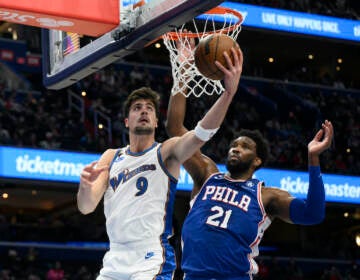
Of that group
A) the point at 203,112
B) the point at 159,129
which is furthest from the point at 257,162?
the point at 203,112

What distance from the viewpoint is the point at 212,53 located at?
5.14m

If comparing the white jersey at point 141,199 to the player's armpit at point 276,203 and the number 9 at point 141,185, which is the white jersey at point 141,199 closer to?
the number 9 at point 141,185

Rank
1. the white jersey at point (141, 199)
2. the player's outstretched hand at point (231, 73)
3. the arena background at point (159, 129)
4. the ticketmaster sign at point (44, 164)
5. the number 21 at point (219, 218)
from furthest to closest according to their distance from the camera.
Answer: the arena background at point (159, 129), the ticketmaster sign at point (44, 164), the number 21 at point (219, 218), the white jersey at point (141, 199), the player's outstretched hand at point (231, 73)

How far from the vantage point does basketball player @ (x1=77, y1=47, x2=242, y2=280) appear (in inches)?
205

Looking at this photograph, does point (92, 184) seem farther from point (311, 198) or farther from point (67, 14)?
point (311, 198)

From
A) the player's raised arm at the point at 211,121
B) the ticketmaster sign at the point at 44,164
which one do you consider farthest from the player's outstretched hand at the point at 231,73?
the ticketmaster sign at the point at 44,164

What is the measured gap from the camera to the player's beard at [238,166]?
236 inches

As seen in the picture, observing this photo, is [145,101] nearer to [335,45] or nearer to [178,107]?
[178,107]

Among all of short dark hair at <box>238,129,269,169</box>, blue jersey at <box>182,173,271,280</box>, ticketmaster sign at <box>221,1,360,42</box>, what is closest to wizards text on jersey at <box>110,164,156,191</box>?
blue jersey at <box>182,173,271,280</box>

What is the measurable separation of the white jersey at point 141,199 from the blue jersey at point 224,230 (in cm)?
37

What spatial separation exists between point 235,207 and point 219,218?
145 mm

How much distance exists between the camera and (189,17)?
16.3 ft

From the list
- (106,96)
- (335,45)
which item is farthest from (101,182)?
(335,45)

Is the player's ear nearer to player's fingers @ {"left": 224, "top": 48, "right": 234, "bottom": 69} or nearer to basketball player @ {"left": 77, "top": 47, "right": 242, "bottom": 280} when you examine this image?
basketball player @ {"left": 77, "top": 47, "right": 242, "bottom": 280}
